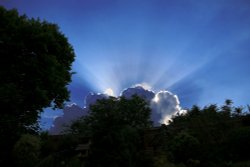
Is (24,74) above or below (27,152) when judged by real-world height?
above

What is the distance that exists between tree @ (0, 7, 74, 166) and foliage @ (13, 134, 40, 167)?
12.5 feet

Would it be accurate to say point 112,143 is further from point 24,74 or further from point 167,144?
point 24,74

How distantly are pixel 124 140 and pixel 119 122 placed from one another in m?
1.33

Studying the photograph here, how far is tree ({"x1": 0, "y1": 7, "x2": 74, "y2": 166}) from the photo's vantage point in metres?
22.5

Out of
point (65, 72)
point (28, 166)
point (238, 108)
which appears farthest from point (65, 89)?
point (238, 108)

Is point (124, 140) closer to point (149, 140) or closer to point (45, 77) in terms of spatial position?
point (149, 140)

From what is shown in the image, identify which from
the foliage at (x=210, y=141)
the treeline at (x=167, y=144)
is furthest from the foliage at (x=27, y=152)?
the foliage at (x=210, y=141)

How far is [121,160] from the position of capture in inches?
631

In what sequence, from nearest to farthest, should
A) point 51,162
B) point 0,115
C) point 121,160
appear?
1. point 121,160
2. point 51,162
3. point 0,115

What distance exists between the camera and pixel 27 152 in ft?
60.8

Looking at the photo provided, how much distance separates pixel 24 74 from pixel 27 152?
25.5 feet

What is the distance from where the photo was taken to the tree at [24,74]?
22.5 meters

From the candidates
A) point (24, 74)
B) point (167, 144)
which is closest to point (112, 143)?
point (167, 144)

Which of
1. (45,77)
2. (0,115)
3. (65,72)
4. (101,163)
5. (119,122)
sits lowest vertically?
(101,163)
